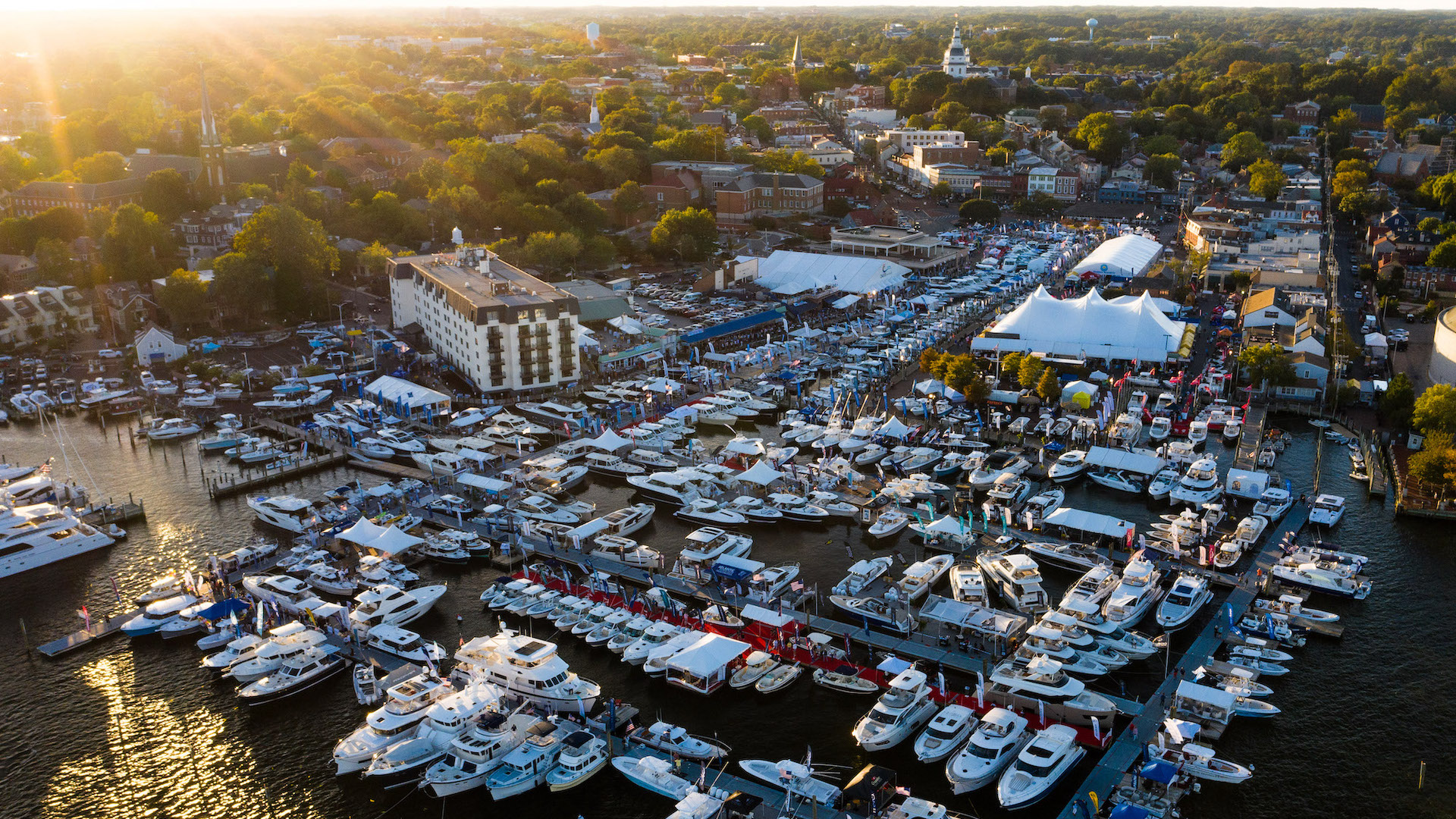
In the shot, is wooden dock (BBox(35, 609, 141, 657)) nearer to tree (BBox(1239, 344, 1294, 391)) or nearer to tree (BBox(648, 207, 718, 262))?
tree (BBox(1239, 344, 1294, 391))

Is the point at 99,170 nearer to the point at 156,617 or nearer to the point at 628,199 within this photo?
the point at 628,199

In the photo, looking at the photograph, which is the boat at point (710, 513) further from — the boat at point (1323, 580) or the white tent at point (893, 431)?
the boat at point (1323, 580)

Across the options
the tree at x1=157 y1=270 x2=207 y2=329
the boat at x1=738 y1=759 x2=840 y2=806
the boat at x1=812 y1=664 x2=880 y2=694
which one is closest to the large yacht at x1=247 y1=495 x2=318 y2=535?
the boat at x1=812 y1=664 x2=880 y2=694

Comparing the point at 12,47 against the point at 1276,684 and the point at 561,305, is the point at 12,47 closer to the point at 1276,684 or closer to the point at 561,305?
the point at 561,305

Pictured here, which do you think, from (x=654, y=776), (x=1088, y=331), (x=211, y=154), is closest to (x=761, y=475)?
(x=654, y=776)

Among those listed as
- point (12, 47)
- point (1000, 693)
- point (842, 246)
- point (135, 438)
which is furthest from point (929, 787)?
point (12, 47)

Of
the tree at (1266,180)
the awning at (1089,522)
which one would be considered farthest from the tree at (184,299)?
the tree at (1266,180)
